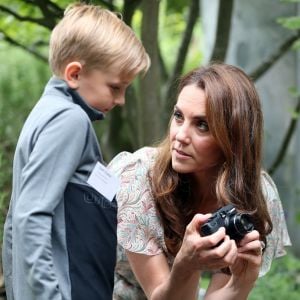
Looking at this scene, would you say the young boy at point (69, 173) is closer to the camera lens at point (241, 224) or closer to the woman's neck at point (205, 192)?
the camera lens at point (241, 224)

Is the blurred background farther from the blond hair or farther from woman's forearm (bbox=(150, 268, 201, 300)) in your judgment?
the blond hair

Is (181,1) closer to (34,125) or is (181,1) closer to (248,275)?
(248,275)

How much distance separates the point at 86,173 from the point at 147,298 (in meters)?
0.90

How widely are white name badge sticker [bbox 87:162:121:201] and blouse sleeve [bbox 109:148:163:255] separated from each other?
0.55m

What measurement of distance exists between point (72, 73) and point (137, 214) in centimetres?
77

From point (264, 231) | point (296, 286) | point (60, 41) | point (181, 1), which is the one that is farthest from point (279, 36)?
point (60, 41)

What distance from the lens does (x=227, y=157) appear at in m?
3.20

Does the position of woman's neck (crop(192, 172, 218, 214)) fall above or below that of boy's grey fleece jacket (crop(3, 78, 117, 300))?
below

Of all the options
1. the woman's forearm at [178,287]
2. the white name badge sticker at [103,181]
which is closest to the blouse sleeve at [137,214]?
the woman's forearm at [178,287]

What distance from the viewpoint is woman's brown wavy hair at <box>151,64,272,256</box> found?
314 cm

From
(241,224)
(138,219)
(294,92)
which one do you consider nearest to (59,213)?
(241,224)

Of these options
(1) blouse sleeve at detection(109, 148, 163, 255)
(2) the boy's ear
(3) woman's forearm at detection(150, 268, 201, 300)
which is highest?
(2) the boy's ear

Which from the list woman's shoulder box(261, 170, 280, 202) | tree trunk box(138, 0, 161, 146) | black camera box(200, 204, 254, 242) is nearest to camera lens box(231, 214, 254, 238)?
black camera box(200, 204, 254, 242)

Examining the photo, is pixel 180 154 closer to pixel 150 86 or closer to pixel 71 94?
pixel 71 94
